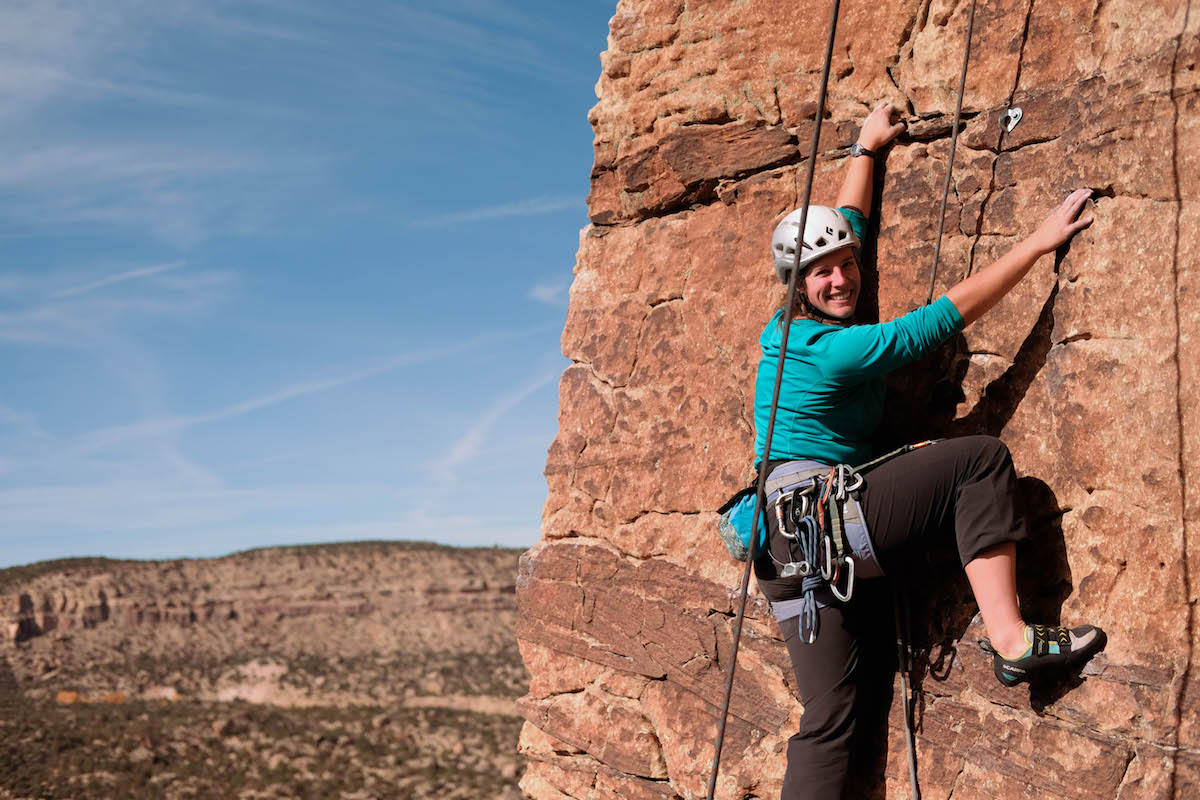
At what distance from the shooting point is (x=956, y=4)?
4.83 meters

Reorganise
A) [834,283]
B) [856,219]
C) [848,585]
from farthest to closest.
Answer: [856,219] → [834,283] → [848,585]

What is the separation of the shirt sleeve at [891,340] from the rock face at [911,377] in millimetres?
673

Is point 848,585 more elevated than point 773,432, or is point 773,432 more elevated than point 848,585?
point 773,432

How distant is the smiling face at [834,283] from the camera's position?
4273 mm

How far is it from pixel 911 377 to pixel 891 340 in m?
0.96

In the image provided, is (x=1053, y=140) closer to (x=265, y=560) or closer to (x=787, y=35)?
(x=787, y=35)

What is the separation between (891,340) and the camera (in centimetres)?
382

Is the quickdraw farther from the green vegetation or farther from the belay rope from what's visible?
the green vegetation

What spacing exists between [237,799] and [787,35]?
912 inches

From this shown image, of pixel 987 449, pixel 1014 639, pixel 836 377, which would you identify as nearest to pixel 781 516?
pixel 836 377

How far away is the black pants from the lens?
3791 millimetres

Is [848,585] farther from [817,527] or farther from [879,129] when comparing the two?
[879,129]

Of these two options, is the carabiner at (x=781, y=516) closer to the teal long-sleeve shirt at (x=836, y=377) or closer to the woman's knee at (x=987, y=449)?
the teal long-sleeve shirt at (x=836, y=377)

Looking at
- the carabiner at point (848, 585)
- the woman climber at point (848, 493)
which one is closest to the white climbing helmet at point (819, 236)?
the woman climber at point (848, 493)
